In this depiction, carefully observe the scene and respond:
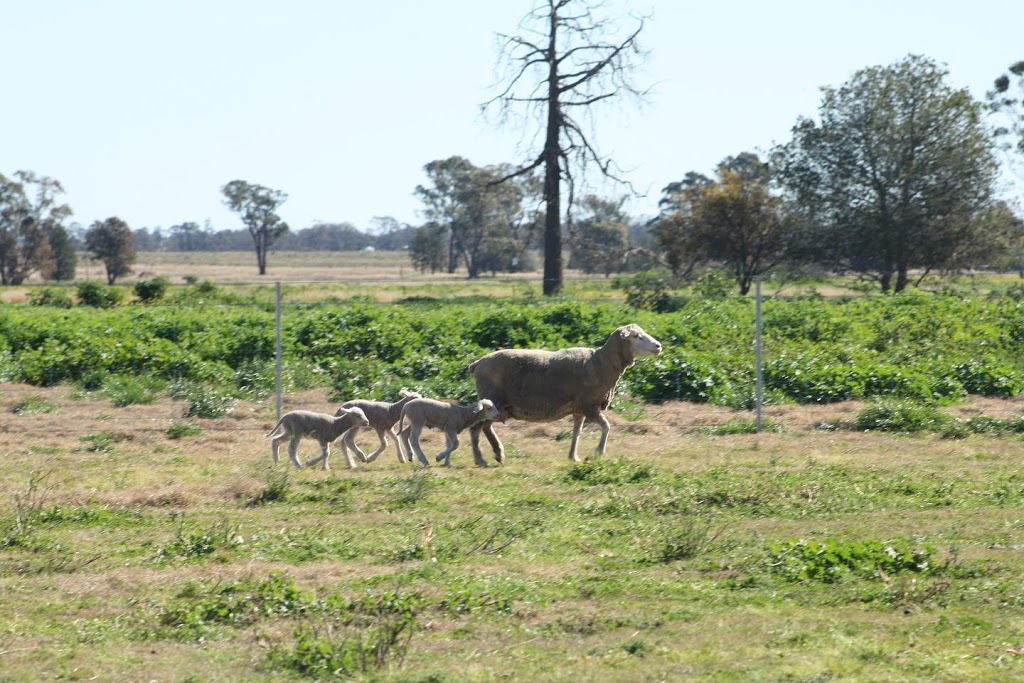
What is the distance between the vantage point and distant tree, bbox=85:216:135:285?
8900 centimetres

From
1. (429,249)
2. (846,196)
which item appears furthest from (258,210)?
(846,196)

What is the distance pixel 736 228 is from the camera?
146 ft

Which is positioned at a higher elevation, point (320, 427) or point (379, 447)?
point (320, 427)

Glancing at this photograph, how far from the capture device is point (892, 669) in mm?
7621

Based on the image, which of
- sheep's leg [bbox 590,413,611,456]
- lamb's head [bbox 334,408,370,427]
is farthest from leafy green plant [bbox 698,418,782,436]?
lamb's head [bbox 334,408,370,427]

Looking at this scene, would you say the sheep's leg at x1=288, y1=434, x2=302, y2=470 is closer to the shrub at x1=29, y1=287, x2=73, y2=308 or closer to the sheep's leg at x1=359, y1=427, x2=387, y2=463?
the sheep's leg at x1=359, y1=427, x2=387, y2=463

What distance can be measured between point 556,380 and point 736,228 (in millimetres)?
29942

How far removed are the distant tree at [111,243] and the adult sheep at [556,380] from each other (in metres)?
77.8

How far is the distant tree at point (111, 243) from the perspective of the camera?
89000mm

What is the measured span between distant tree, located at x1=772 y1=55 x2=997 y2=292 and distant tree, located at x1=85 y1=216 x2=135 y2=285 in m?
56.7

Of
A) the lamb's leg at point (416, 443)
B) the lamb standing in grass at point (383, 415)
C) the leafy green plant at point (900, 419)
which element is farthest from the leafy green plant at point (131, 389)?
the leafy green plant at point (900, 419)

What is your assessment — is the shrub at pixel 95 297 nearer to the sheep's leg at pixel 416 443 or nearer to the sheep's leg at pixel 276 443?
the sheep's leg at pixel 276 443

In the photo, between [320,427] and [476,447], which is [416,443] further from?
[320,427]

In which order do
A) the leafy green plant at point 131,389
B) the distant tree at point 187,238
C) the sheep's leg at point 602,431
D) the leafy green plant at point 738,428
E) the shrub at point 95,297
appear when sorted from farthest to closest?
the distant tree at point 187,238 → the shrub at point 95,297 → the leafy green plant at point 131,389 → the leafy green plant at point 738,428 → the sheep's leg at point 602,431
